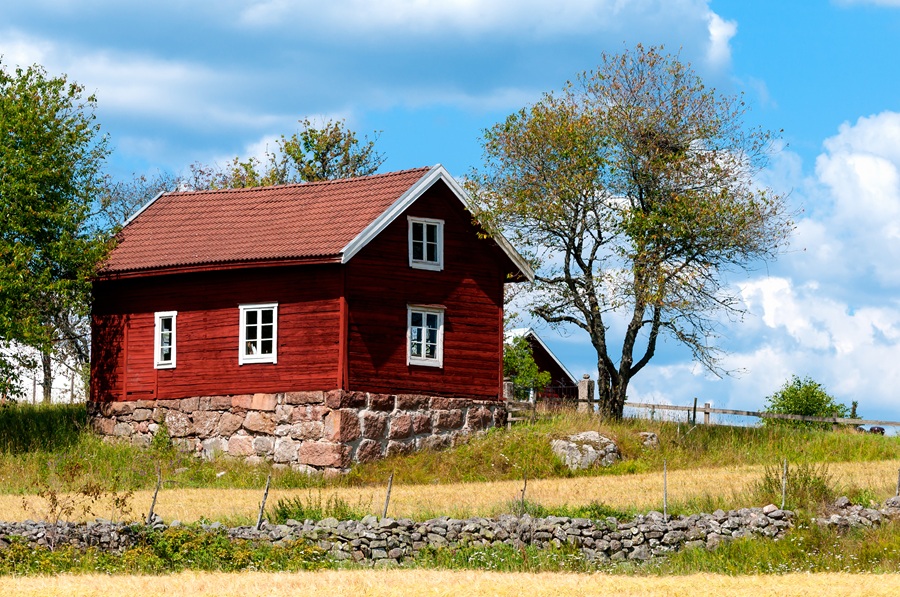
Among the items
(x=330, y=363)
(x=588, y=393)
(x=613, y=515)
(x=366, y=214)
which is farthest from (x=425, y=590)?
(x=588, y=393)

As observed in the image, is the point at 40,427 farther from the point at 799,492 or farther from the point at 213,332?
the point at 799,492

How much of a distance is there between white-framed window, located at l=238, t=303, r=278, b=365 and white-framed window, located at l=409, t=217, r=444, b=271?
178 inches

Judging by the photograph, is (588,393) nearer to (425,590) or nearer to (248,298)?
(248,298)

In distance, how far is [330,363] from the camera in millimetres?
38969

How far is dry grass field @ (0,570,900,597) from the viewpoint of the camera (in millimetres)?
21422

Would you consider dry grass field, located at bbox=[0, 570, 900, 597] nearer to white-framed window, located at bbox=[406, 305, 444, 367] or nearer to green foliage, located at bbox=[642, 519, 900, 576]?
green foliage, located at bbox=[642, 519, 900, 576]

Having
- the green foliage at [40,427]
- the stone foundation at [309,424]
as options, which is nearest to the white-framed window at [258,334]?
the stone foundation at [309,424]

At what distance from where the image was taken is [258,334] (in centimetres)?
4038

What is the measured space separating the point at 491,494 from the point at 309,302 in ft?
29.3

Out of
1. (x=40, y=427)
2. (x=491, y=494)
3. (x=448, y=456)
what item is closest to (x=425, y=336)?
(x=448, y=456)

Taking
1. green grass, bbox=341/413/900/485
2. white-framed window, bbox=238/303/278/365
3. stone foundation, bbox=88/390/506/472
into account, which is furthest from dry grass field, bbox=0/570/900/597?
white-framed window, bbox=238/303/278/365

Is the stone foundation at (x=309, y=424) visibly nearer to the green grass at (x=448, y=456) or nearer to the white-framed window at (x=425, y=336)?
the green grass at (x=448, y=456)

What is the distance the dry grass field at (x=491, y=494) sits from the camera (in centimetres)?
3058

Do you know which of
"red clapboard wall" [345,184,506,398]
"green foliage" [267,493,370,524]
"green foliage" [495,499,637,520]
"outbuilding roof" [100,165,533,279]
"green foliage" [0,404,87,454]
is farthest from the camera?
"green foliage" [0,404,87,454]
